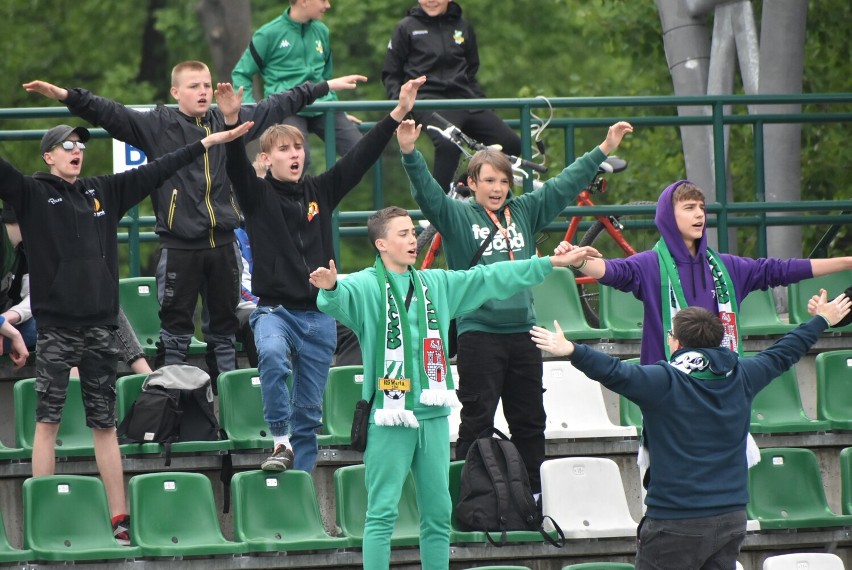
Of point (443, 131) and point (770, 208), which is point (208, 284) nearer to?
point (443, 131)

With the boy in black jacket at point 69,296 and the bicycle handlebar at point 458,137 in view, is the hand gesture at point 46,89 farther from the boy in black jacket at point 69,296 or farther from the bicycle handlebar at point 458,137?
the bicycle handlebar at point 458,137

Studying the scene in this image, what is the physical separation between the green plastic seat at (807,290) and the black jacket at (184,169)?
3810 millimetres

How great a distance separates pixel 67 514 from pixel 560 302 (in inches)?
149

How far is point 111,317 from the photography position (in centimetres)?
817

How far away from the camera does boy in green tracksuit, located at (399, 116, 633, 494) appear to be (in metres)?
8.15

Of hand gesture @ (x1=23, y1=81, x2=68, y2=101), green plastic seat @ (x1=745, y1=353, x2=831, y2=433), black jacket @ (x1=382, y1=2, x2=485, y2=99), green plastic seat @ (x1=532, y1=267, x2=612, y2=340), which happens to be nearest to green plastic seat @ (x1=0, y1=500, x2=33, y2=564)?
hand gesture @ (x1=23, y1=81, x2=68, y2=101)

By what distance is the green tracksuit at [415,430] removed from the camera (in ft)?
23.6

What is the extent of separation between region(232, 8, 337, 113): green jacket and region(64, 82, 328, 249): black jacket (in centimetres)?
162

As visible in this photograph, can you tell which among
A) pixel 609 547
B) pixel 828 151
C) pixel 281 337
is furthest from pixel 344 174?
pixel 828 151

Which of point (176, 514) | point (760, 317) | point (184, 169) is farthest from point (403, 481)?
point (760, 317)

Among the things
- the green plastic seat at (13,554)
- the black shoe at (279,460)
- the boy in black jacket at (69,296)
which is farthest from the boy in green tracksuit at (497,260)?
the green plastic seat at (13,554)

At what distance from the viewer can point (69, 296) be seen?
805 cm

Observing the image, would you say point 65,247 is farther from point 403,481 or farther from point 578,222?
point 578,222

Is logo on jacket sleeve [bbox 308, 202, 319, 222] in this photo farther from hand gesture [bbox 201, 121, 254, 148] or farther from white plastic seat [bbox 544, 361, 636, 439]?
white plastic seat [bbox 544, 361, 636, 439]
